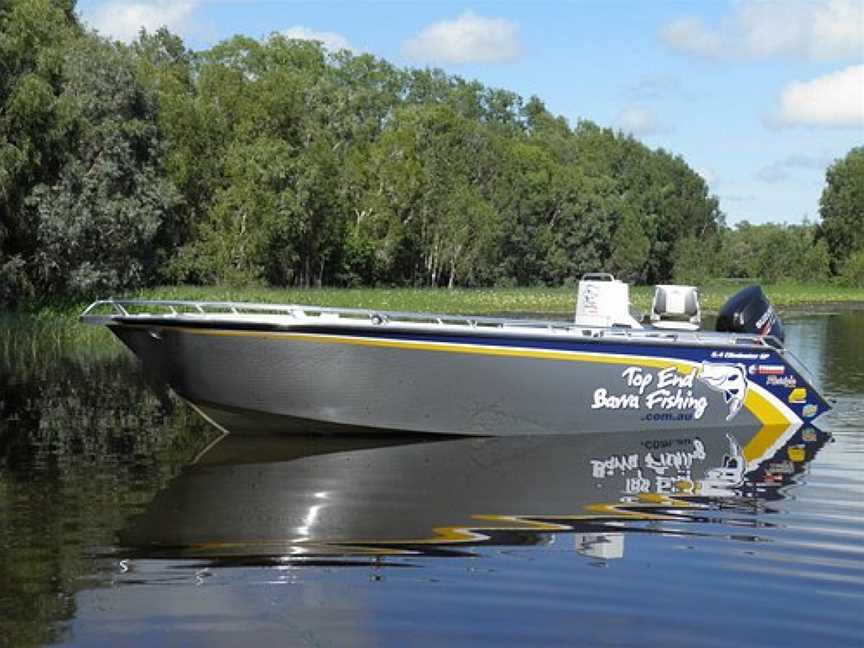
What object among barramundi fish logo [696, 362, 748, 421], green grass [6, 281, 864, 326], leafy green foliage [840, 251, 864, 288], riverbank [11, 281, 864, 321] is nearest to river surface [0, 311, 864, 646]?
barramundi fish logo [696, 362, 748, 421]

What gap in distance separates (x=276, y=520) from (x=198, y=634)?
118 inches

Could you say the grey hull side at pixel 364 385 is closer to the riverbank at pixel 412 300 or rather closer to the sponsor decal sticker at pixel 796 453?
the sponsor decal sticker at pixel 796 453

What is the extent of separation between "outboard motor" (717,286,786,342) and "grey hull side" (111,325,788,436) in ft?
6.56

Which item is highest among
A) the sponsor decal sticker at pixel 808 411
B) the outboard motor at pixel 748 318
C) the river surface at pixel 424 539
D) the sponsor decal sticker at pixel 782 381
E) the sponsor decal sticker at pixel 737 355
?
the outboard motor at pixel 748 318

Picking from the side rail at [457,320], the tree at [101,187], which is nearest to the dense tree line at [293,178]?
the tree at [101,187]

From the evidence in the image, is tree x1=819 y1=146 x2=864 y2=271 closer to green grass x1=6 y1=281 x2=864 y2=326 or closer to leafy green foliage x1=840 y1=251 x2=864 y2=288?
leafy green foliage x1=840 y1=251 x2=864 y2=288

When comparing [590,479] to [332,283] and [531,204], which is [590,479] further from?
[531,204]

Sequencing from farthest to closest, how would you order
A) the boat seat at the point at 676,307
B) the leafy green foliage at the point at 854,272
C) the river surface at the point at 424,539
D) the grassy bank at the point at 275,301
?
the leafy green foliage at the point at 854,272
the grassy bank at the point at 275,301
the boat seat at the point at 676,307
the river surface at the point at 424,539

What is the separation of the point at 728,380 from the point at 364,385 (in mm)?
4585

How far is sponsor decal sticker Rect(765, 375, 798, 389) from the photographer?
14688 mm

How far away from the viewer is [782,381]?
1477 centimetres

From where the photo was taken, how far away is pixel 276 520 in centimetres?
920

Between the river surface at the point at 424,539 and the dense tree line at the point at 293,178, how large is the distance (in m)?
19.6

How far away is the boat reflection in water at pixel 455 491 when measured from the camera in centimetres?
857
